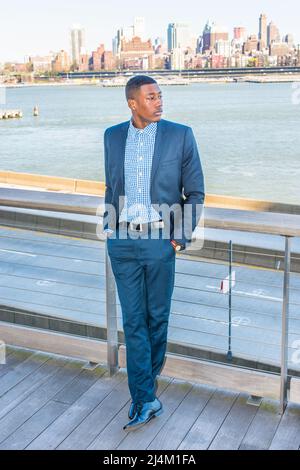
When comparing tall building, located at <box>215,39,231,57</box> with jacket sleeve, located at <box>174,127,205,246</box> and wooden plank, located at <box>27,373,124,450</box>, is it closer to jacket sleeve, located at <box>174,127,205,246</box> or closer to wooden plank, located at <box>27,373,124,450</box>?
wooden plank, located at <box>27,373,124,450</box>

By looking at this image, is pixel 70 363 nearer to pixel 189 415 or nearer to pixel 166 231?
pixel 189 415

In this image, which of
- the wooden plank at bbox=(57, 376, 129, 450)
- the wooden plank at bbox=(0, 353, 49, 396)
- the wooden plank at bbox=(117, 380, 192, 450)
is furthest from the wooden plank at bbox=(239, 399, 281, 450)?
the wooden plank at bbox=(0, 353, 49, 396)

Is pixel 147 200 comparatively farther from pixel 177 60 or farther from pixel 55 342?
pixel 177 60

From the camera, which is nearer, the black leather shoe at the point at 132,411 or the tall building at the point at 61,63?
the black leather shoe at the point at 132,411

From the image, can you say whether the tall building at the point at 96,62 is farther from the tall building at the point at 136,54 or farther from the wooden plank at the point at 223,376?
the wooden plank at the point at 223,376

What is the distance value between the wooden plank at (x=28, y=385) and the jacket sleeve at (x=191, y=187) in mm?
1145

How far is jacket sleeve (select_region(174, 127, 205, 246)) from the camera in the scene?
2793 millimetres

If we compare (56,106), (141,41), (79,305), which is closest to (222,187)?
(79,305)

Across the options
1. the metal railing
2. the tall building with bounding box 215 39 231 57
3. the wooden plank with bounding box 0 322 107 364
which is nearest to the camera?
the metal railing

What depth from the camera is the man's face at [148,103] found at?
9.09ft

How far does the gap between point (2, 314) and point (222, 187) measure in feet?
92.1

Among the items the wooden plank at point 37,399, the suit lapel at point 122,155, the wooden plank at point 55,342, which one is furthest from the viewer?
the wooden plank at point 55,342

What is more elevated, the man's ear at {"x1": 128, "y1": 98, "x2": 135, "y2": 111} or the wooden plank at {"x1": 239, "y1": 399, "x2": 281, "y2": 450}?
the man's ear at {"x1": 128, "y1": 98, "x2": 135, "y2": 111}

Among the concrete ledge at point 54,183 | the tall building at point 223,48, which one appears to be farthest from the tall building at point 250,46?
the concrete ledge at point 54,183
